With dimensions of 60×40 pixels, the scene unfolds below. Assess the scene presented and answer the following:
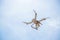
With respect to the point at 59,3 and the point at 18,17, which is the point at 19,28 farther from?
the point at 59,3

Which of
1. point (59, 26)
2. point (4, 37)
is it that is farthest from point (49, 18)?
point (4, 37)

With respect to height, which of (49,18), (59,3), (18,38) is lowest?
(18,38)

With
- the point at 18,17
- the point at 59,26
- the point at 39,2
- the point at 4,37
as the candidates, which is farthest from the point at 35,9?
the point at 4,37

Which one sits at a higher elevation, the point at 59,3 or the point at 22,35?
the point at 59,3

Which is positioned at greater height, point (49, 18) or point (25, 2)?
point (25, 2)

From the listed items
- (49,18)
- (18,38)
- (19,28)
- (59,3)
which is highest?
(59,3)

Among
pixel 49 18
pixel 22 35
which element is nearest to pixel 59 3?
pixel 49 18

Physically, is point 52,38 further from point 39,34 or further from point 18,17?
point 18,17
